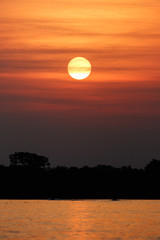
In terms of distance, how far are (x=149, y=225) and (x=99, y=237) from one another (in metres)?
26.1

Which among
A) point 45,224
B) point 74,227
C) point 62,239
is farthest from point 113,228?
point 62,239

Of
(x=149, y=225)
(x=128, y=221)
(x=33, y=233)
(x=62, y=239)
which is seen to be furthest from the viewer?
(x=128, y=221)

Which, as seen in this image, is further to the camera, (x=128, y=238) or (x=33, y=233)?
(x=33, y=233)

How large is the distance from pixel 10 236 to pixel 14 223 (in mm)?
28241

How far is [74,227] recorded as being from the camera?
120750mm

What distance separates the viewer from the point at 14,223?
427ft

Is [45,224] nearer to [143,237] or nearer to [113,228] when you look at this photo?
[113,228]

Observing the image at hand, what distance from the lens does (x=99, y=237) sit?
102500 millimetres

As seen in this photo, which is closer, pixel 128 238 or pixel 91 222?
pixel 128 238

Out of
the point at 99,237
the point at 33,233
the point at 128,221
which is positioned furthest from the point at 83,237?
the point at 128,221

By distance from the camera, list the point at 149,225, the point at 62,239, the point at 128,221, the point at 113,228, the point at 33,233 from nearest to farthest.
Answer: the point at 62,239 < the point at 33,233 < the point at 113,228 < the point at 149,225 < the point at 128,221

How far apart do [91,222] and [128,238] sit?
33497 millimetres

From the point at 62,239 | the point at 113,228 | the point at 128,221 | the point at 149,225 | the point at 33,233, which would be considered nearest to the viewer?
the point at 62,239

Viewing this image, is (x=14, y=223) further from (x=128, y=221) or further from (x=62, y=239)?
(x=62, y=239)
